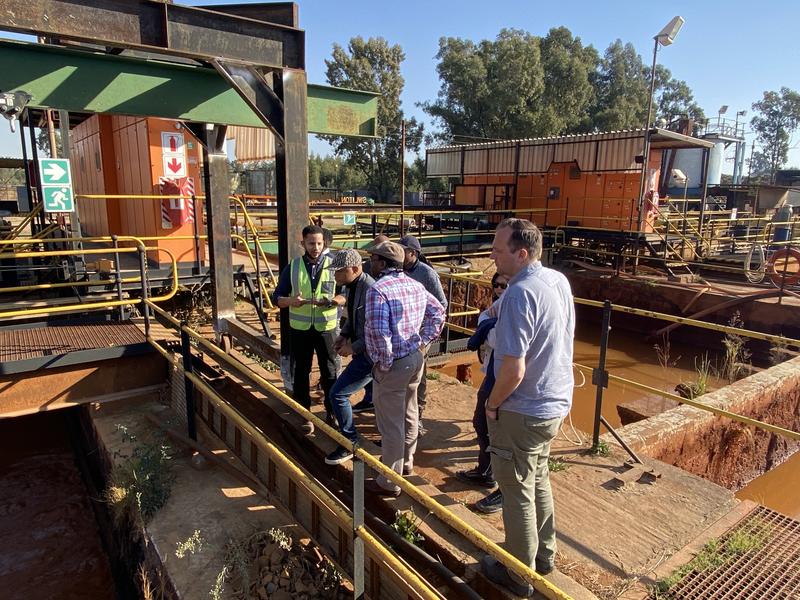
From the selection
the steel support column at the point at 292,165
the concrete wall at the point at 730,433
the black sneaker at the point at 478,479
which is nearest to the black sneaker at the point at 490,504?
the black sneaker at the point at 478,479

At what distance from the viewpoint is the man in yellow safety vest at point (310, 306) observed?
4.28 metres

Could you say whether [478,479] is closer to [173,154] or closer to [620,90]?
[173,154]

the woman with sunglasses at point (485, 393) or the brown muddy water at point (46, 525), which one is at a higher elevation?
the woman with sunglasses at point (485, 393)

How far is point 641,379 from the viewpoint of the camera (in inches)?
415

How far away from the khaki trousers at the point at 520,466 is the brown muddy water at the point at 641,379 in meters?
2.42

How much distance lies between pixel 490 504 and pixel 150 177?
846cm

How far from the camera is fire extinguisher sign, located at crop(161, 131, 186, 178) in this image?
9430mm

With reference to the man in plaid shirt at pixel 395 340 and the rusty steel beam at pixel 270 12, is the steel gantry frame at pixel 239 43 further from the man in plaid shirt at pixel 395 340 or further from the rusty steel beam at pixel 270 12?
the man in plaid shirt at pixel 395 340

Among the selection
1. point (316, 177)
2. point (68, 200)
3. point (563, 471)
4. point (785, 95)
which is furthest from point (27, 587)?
point (785, 95)

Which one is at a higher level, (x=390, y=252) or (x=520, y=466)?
(x=390, y=252)

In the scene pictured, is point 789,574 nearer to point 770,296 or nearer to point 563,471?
point 563,471

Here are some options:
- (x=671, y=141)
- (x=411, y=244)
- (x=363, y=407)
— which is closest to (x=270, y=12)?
(x=411, y=244)

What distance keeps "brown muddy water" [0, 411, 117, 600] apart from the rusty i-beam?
2.97m

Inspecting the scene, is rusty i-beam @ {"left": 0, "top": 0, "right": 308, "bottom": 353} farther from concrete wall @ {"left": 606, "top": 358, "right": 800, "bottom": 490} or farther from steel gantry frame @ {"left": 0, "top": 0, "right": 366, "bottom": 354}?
concrete wall @ {"left": 606, "top": 358, "right": 800, "bottom": 490}
